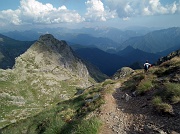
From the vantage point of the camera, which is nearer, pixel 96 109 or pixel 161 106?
pixel 161 106

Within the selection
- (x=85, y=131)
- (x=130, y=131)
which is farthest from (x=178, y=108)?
(x=85, y=131)

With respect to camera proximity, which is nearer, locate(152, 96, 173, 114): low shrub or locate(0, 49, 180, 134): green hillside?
locate(0, 49, 180, 134): green hillside

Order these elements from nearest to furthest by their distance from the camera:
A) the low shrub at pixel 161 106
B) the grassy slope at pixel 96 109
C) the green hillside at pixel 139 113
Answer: the green hillside at pixel 139 113 → the grassy slope at pixel 96 109 → the low shrub at pixel 161 106

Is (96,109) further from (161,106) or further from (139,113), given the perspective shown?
(161,106)

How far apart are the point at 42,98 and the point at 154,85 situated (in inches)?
3758

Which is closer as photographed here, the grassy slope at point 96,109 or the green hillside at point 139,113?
the green hillside at point 139,113

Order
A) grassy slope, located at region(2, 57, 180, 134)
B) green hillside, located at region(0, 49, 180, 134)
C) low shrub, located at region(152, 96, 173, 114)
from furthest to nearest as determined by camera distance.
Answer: low shrub, located at region(152, 96, 173, 114), grassy slope, located at region(2, 57, 180, 134), green hillside, located at region(0, 49, 180, 134)

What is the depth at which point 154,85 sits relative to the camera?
2172 centimetres

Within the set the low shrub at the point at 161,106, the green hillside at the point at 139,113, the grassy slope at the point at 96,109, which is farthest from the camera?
the low shrub at the point at 161,106

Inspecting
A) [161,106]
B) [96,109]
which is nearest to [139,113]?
[161,106]

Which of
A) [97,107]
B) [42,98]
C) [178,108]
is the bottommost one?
[42,98]

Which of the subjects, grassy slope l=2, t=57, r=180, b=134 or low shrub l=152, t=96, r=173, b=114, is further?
low shrub l=152, t=96, r=173, b=114

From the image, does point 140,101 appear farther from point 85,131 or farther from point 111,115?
point 85,131

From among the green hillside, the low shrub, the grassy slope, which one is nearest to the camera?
the green hillside
